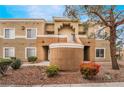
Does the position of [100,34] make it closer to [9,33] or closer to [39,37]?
[39,37]

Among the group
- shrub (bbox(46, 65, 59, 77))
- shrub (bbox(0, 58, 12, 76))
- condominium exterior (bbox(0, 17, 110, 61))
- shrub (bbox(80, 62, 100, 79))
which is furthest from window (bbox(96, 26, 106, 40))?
shrub (bbox(0, 58, 12, 76))

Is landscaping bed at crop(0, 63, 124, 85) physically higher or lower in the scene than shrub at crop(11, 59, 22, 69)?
lower

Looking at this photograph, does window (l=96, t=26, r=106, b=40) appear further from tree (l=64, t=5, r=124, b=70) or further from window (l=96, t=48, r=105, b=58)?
window (l=96, t=48, r=105, b=58)

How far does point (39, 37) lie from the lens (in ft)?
38.3

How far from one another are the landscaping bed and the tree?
34.5 inches

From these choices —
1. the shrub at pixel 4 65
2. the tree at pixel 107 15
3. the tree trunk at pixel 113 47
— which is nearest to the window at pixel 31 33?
the shrub at pixel 4 65

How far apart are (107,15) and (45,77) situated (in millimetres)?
4516

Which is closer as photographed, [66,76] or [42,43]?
[66,76]

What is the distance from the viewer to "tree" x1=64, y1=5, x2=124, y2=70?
11758 millimetres

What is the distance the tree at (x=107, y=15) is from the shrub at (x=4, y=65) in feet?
11.3

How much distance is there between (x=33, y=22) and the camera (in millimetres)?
11617

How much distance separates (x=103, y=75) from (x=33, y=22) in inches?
160
